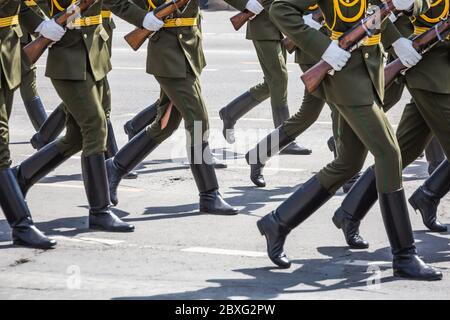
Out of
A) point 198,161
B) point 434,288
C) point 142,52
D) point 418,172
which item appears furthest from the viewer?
point 142,52

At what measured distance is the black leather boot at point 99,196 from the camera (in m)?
8.09

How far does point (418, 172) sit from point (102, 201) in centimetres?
298

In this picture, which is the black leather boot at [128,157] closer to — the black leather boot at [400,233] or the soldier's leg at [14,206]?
the soldier's leg at [14,206]

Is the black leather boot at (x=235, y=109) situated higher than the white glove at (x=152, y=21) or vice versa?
the white glove at (x=152, y=21)

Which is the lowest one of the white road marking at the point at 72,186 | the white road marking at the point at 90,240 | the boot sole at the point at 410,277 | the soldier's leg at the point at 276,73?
the white road marking at the point at 72,186

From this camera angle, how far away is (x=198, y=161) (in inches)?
341

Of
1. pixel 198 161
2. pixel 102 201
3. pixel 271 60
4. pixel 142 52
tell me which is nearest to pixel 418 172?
pixel 271 60

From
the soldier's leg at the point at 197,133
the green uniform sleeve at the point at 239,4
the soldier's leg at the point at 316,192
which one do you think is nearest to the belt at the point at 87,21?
the soldier's leg at the point at 197,133

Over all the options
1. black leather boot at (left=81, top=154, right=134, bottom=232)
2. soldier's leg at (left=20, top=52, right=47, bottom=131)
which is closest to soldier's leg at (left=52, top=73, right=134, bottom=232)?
black leather boot at (left=81, top=154, right=134, bottom=232)

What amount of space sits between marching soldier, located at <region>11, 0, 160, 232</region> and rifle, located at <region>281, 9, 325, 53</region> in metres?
1.84

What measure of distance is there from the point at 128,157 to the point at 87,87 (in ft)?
3.77

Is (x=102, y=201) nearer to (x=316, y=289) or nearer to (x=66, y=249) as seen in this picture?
(x=66, y=249)

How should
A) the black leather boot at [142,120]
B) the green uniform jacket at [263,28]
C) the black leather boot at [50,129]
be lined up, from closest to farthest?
the green uniform jacket at [263,28]
the black leather boot at [50,129]
the black leather boot at [142,120]

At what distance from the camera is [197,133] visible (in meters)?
8.60
